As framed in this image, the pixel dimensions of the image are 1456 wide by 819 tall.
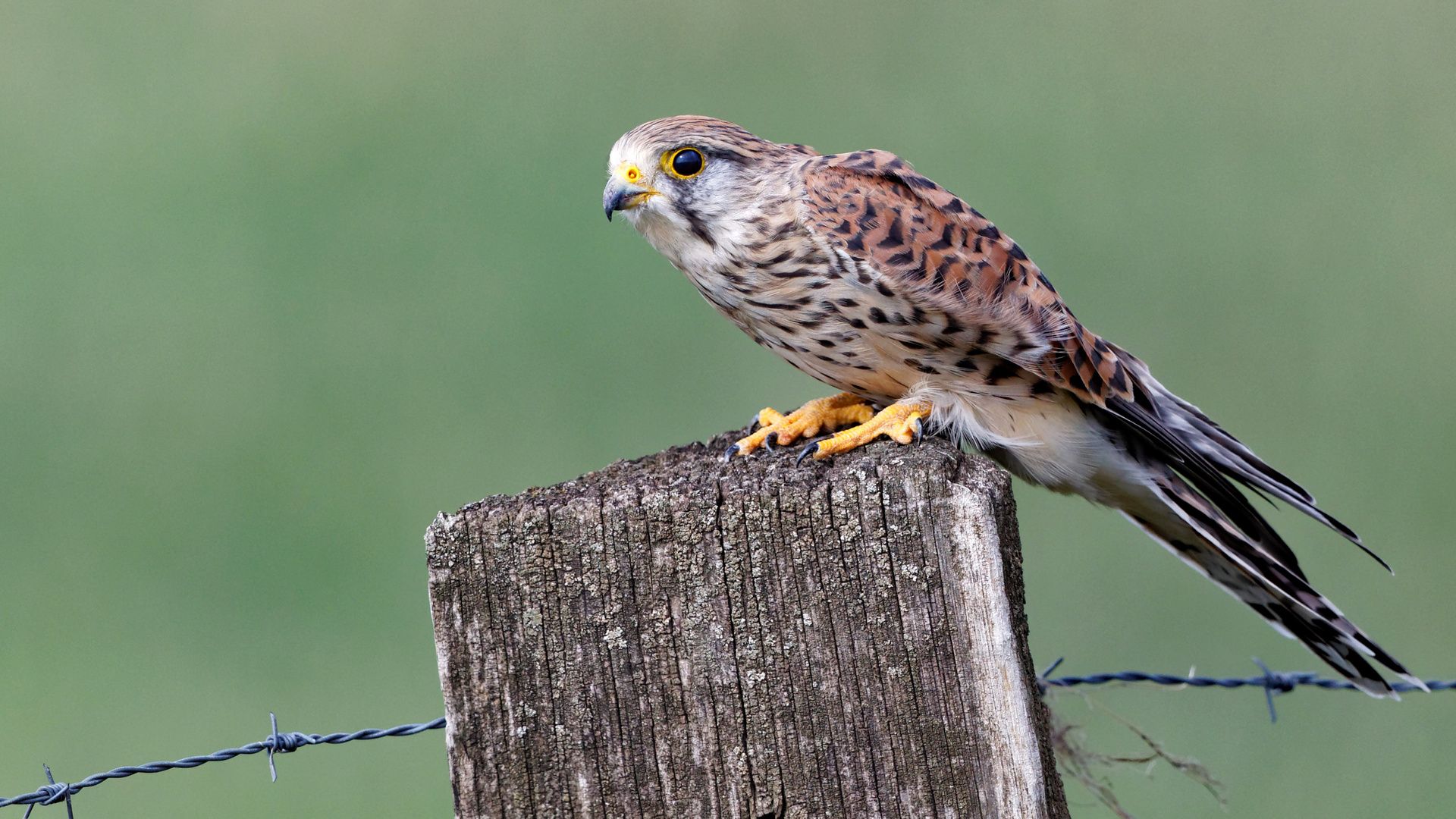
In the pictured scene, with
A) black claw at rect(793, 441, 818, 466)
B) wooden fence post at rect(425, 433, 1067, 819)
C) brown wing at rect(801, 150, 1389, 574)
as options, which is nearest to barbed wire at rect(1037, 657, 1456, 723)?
brown wing at rect(801, 150, 1389, 574)

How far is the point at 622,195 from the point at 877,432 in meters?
0.99

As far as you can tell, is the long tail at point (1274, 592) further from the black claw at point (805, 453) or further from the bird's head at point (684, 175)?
the bird's head at point (684, 175)

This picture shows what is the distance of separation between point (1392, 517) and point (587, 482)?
4.76m

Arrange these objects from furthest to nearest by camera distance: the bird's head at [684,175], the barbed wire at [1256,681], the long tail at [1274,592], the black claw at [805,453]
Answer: the bird's head at [684,175], the long tail at [1274,592], the barbed wire at [1256,681], the black claw at [805,453]

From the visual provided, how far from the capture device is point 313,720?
5145 millimetres

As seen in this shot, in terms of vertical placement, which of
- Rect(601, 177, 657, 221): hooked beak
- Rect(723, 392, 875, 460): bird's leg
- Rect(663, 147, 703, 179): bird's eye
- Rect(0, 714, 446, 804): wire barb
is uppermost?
Rect(663, 147, 703, 179): bird's eye

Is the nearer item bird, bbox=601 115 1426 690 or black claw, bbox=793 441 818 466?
black claw, bbox=793 441 818 466

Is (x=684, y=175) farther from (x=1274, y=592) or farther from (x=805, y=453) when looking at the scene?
(x=1274, y=592)

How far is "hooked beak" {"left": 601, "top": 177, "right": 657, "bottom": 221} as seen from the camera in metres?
2.98

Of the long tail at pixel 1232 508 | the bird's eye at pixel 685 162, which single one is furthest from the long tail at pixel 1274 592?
the bird's eye at pixel 685 162

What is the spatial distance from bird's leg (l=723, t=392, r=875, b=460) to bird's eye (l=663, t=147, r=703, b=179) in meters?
0.66

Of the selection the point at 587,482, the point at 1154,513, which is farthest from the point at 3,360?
the point at 1154,513

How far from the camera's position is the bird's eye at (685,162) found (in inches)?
118

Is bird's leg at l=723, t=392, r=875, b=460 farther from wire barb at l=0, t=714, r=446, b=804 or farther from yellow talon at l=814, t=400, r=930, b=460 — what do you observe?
wire barb at l=0, t=714, r=446, b=804
